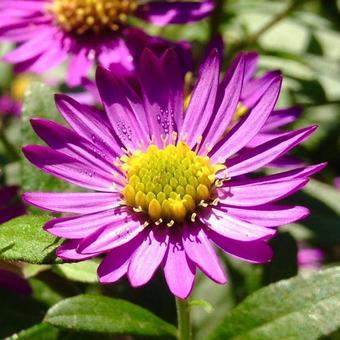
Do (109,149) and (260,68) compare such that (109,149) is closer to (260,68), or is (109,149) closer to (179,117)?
(179,117)

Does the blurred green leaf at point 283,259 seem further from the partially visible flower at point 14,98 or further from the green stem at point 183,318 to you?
the partially visible flower at point 14,98

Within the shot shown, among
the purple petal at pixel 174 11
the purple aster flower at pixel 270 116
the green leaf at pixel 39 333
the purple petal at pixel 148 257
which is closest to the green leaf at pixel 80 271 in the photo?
the green leaf at pixel 39 333

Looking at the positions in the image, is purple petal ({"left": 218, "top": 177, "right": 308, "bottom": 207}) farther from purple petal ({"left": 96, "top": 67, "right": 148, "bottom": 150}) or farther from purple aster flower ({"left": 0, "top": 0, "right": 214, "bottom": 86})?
purple aster flower ({"left": 0, "top": 0, "right": 214, "bottom": 86})

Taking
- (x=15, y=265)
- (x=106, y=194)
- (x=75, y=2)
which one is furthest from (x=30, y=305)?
(x=75, y=2)

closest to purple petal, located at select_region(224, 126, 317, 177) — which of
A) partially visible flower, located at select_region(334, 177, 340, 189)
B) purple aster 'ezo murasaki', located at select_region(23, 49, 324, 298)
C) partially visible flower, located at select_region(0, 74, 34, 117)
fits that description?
purple aster 'ezo murasaki', located at select_region(23, 49, 324, 298)

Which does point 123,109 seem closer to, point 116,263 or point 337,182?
point 116,263

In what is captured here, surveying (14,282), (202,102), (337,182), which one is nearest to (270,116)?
(202,102)
